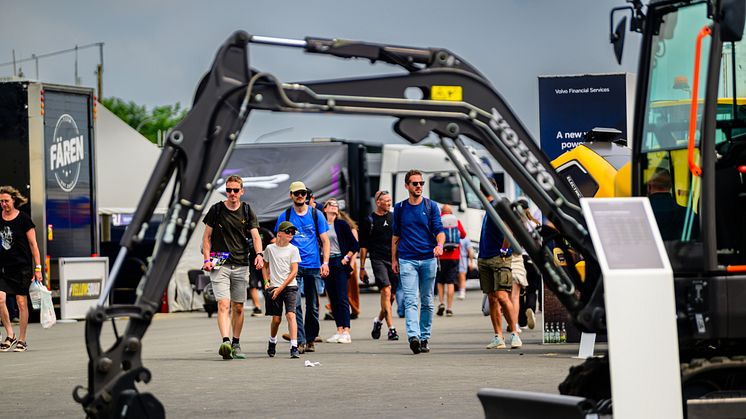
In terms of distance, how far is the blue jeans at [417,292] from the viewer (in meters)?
16.0

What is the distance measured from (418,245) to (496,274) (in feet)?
3.28

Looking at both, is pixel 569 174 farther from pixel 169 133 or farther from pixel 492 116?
pixel 169 133

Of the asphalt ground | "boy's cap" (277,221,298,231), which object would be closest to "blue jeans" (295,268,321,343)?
the asphalt ground

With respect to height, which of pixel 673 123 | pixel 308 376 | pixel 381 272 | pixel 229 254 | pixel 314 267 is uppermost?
pixel 673 123

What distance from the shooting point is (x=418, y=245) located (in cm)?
1658

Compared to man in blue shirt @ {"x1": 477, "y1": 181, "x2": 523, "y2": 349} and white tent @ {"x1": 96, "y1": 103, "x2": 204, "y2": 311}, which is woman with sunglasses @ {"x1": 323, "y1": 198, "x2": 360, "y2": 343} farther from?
white tent @ {"x1": 96, "y1": 103, "x2": 204, "y2": 311}

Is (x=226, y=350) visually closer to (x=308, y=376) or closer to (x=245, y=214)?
(x=245, y=214)

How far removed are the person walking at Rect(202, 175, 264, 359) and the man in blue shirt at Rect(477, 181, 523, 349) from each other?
9.21 ft

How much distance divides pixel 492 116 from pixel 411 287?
26.1ft

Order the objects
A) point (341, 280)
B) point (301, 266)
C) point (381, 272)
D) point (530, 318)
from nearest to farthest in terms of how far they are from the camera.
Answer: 1. point (301, 266)
2. point (341, 280)
3. point (381, 272)
4. point (530, 318)

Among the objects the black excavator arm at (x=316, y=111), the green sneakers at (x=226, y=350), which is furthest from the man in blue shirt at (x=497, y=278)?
the black excavator arm at (x=316, y=111)

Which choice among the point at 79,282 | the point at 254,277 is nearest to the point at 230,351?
the point at 79,282

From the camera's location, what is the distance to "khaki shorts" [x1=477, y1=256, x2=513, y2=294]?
644 inches

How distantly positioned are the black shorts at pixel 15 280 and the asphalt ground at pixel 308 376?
0.79m
